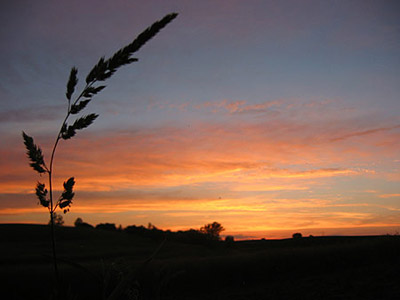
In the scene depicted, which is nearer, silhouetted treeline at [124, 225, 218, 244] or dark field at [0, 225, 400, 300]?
dark field at [0, 225, 400, 300]

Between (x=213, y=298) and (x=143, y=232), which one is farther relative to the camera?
(x=143, y=232)

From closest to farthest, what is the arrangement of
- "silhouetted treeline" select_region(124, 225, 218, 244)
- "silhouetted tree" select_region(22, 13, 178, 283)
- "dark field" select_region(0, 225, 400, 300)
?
"silhouetted tree" select_region(22, 13, 178, 283) < "dark field" select_region(0, 225, 400, 300) < "silhouetted treeline" select_region(124, 225, 218, 244)

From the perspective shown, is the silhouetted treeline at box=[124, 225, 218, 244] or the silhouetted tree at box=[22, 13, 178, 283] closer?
the silhouetted tree at box=[22, 13, 178, 283]

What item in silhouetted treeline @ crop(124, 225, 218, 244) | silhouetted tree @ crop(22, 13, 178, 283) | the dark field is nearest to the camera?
silhouetted tree @ crop(22, 13, 178, 283)

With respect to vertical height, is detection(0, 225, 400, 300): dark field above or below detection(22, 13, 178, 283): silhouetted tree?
below

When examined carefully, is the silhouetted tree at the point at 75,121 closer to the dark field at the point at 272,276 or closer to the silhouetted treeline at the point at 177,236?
the dark field at the point at 272,276

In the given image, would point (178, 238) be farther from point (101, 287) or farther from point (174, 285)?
point (101, 287)

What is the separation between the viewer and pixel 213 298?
11.8 meters

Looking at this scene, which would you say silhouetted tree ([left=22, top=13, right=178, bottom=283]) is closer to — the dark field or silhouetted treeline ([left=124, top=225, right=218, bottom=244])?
the dark field

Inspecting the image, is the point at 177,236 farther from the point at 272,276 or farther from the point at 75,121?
the point at 75,121

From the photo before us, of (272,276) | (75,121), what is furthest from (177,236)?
(75,121)

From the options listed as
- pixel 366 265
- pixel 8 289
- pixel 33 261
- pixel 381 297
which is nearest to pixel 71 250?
pixel 33 261

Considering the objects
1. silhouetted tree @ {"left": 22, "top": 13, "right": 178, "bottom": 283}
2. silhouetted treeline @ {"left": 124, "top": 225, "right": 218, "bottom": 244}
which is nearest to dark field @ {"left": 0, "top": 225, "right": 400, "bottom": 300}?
silhouetted tree @ {"left": 22, "top": 13, "right": 178, "bottom": 283}

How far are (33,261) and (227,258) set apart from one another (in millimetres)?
12834
